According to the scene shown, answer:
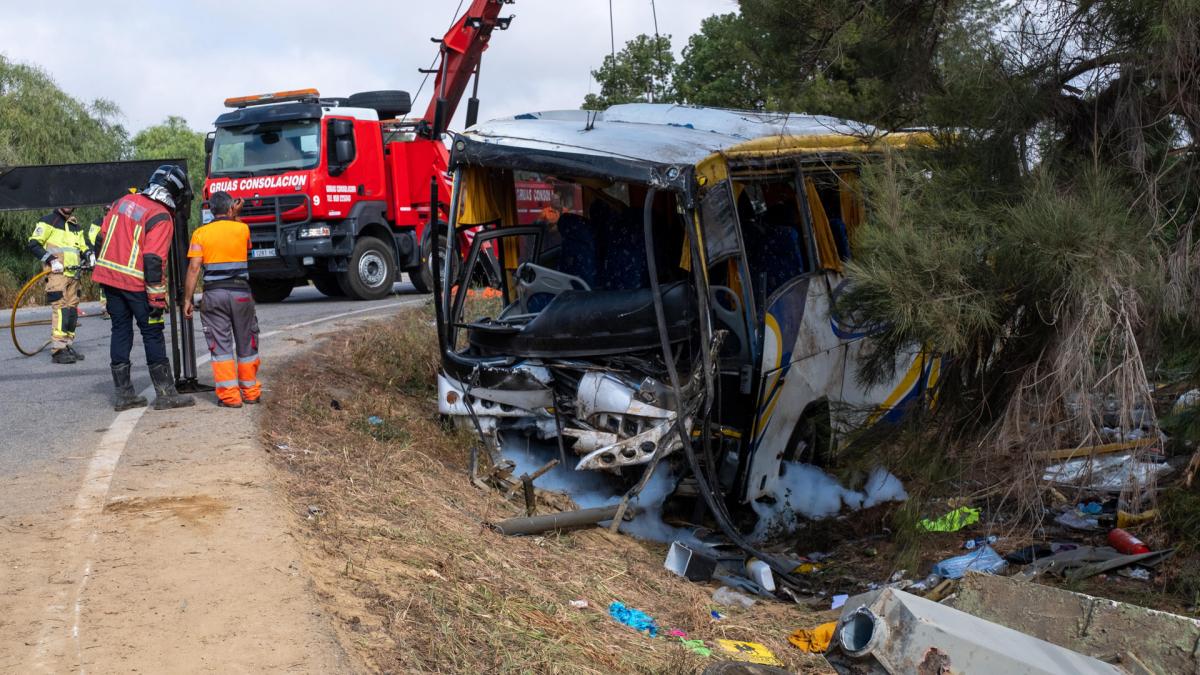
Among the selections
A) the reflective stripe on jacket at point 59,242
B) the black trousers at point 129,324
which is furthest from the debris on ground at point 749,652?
the reflective stripe on jacket at point 59,242

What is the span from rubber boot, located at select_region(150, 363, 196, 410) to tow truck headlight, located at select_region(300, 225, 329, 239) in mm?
8866

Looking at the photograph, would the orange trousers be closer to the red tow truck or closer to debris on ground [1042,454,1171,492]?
debris on ground [1042,454,1171,492]

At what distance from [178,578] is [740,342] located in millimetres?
3930

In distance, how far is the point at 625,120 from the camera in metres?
8.77

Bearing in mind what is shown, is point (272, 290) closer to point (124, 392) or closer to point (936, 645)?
point (124, 392)

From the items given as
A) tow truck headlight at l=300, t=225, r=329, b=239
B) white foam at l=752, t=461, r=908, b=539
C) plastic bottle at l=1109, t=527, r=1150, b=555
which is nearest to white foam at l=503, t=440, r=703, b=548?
white foam at l=752, t=461, r=908, b=539

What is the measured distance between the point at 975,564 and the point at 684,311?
226cm

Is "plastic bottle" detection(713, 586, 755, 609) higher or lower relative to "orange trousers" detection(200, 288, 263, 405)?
lower

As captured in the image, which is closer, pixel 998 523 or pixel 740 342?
pixel 998 523

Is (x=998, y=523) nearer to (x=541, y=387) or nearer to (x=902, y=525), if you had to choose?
(x=902, y=525)

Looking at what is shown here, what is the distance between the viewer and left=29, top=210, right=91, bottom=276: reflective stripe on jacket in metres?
12.1

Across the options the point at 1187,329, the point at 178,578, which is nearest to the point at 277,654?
the point at 178,578

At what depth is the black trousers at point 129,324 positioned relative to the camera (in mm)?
8148

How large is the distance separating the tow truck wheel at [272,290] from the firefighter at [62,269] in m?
5.45
